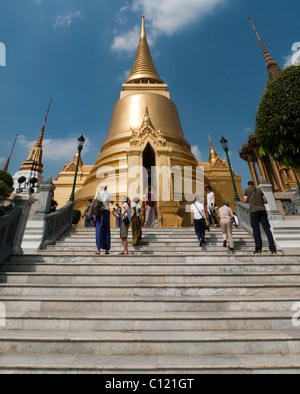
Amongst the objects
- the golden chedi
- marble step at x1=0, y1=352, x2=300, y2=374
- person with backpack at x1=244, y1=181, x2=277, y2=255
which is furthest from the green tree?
person with backpack at x1=244, y1=181, x2=277, y2=255

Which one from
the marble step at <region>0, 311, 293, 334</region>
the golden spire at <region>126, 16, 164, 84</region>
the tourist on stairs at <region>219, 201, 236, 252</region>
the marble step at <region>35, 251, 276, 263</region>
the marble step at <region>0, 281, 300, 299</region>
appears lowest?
the marble step at <region>0, 311, 293, 334</region>

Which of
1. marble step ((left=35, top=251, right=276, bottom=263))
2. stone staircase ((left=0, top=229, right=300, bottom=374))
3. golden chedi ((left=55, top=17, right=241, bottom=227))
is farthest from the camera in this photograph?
golden chedi ((left=55, top=17, right=241, bottom=227))

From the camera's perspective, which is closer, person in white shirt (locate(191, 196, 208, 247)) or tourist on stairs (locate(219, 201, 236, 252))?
tourist on stairs (locate(219, 201, 236, 252))

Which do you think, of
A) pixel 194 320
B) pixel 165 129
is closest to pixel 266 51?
pixel 165 129

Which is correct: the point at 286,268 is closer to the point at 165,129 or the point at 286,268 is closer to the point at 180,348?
the point at 180,348

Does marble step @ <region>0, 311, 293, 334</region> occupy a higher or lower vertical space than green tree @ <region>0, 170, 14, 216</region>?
lower

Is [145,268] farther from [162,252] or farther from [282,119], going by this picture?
[282,119]

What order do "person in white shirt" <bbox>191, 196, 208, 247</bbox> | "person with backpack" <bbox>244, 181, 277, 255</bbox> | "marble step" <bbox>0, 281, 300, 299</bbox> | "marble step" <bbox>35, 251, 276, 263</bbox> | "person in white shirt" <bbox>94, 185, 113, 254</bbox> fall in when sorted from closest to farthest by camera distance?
1. "marble step" <bbox>0, 281, 300, 299</bbox>
2. "marble step" <bbox>35, 251, 276, 263</bbox>
3. "person in white shirt" <bbox>94, 185, 113, 254</bbox>
4. "person with backpack" <bbox>244, 181, 277, 255</bbox>
5. "person in white shirt" <bbox>191, 196, 208, 247</bbox>

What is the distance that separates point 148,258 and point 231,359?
9.31 feet

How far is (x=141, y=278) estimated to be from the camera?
4.02 m

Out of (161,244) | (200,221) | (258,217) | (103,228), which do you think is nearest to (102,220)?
(103,228)

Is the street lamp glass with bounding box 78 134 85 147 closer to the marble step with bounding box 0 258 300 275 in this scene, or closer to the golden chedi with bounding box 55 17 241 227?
the golden chedi with bounding box 55 17 241 227

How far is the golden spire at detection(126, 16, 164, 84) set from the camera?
73.8 feet

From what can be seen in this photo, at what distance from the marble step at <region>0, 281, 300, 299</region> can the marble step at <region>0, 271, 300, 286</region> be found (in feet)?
1.05
